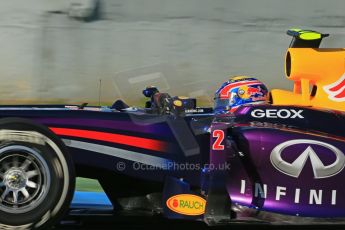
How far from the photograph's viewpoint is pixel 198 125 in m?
3.92

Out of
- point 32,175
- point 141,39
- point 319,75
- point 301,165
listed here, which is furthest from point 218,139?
point 141,39

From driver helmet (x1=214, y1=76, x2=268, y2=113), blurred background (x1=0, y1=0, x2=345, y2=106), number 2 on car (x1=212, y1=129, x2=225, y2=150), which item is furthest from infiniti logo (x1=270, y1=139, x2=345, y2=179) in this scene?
blurred background (x1=0, y1=0, x2=345, y2=106)

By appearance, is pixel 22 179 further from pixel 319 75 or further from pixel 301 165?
pixel 319 75

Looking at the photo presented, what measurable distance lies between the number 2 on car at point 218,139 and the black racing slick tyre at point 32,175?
862 millimetres

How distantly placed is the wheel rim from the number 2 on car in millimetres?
990

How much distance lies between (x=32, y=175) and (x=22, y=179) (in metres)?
0.06

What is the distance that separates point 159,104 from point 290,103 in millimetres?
Answer: 899

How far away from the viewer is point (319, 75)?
417cm

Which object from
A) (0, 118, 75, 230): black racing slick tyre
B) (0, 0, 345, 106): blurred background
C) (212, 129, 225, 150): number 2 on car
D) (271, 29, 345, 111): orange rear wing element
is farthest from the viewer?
(0, 0, 345, 106): blurred background

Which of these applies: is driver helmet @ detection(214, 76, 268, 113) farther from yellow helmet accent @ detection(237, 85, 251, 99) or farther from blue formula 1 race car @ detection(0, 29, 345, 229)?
Result: blue formula 1 race car @ detection(0, 29, 345, 229)

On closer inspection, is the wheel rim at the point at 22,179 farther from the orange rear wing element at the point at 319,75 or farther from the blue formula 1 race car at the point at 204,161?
the orange rear wing element at the point at 319,75

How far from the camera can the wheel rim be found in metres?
3.47

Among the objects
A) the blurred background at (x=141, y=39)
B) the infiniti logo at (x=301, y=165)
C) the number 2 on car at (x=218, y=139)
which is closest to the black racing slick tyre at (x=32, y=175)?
the number 2 on car at (x=218, y=139)

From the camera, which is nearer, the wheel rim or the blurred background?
the wheel rim
